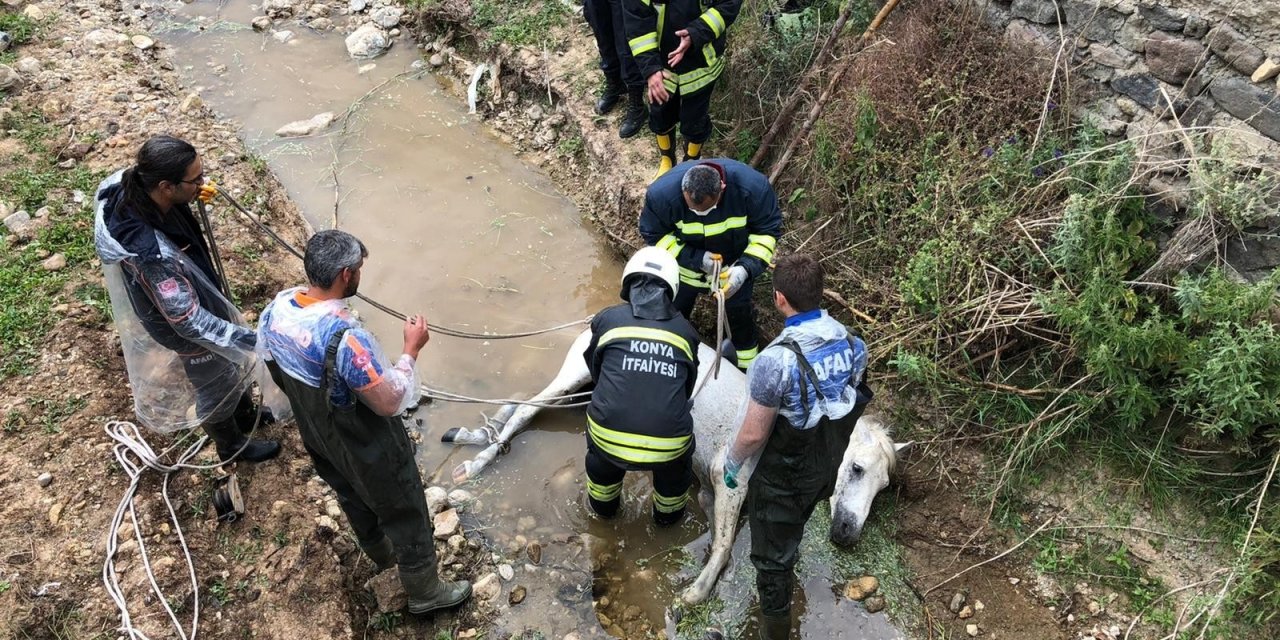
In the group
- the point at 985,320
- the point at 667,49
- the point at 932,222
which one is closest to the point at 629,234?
the point at 667,49

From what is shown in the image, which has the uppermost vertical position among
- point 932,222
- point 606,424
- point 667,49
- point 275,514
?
point 667,49

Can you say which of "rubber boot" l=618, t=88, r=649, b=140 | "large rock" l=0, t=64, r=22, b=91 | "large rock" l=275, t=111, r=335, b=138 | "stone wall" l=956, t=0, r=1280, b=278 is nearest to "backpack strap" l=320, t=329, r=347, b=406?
"stone wall" l=956, t=0, r=1280, b=278

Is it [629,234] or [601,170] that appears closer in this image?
[629,234]

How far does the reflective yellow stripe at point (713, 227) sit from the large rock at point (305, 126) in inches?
184

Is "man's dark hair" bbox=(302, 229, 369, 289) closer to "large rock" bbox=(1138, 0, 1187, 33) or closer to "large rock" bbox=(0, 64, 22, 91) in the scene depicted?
"large rock" bbox=(1138, 0, 1187, 33)

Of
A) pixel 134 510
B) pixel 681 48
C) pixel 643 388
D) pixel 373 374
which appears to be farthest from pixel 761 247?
pixel 134 510

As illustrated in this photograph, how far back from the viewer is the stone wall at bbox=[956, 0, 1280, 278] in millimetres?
3471

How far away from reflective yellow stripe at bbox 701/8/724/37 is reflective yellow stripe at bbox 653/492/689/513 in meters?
3.10

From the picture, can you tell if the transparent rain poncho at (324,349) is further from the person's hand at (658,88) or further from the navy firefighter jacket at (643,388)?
the person's hand at (658,88)

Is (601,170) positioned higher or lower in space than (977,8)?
lower

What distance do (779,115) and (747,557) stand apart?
3162mm

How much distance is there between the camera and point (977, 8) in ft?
Answer: 15.6

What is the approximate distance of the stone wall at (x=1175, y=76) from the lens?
3.47 meters

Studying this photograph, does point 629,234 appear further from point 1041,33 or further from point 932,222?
point 1041,33
